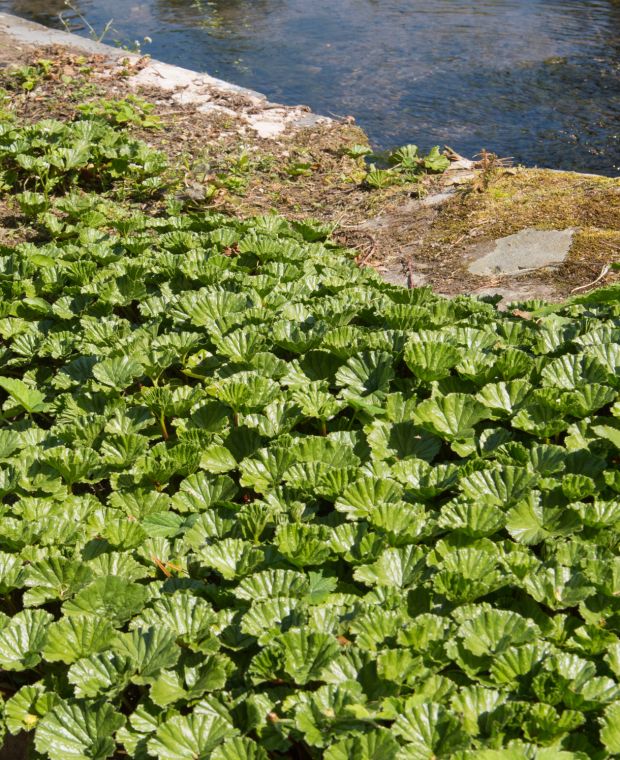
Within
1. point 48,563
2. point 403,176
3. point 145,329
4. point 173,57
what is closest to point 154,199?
point 403,176

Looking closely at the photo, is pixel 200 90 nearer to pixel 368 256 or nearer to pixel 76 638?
pixel 368 256

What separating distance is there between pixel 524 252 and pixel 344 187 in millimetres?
1632

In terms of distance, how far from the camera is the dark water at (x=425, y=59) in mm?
8383

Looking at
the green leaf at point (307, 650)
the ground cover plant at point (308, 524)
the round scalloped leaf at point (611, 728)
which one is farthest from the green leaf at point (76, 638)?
the round scalloped leaf at point (611, 728)

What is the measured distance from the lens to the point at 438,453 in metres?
2.79

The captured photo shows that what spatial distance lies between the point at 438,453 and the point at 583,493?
1.72 feet

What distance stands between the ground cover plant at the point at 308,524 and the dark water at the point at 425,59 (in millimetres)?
4903

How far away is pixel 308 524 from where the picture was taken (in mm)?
2383

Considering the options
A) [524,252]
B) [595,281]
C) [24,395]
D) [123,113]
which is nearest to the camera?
[24,395]

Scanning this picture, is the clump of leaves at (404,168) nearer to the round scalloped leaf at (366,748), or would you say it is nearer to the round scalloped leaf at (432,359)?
the round scalloped leaf at (432,359)

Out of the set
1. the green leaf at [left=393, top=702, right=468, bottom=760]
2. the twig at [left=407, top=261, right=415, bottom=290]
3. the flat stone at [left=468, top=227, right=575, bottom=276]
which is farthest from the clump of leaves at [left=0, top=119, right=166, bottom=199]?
the green leaf at [left=393, top=702, right=468, bottom=760]

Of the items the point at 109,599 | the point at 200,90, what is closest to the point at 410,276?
the point at 109,599

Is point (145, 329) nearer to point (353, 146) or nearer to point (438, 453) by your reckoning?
point (438, 453)

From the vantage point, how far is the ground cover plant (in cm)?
186
